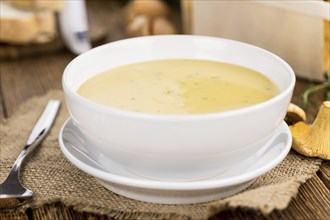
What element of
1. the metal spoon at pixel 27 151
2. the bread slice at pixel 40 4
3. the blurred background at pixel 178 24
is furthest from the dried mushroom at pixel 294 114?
the bread slice at pixel 40 4

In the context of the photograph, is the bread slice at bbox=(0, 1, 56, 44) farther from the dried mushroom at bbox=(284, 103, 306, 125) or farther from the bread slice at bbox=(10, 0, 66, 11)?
the dried mushroom at bbox=(284, 103, 306, 125)

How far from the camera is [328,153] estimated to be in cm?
131

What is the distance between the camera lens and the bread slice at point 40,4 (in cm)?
208

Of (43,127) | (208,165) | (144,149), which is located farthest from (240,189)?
(43,127)

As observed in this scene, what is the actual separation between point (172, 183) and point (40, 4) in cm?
122

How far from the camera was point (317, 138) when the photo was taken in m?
1.34

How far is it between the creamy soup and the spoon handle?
0.18 meters

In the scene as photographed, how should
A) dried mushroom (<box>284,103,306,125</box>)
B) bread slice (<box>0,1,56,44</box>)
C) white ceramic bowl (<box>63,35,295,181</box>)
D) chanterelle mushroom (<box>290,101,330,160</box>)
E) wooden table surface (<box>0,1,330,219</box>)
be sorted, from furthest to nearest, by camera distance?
bread slice (<box>0,1,56,44</box>) → dried mushroom (<box>284,103,306,125</box>) → chanterelle mushroom (<box>290,101,330,160</box>) → wooden table surface (<box>0,1,330,219</box>) → white ceramic bowl (<box>63,35,295,181</box>)

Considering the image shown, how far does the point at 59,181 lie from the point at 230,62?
0.42 metres

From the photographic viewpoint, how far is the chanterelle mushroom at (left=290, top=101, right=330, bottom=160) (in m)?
1.31

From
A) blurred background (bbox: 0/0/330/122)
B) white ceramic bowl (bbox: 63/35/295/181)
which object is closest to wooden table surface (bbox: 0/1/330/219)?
blurred background (bbox: 0/0/330/122)

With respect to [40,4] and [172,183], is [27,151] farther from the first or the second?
[40,4]

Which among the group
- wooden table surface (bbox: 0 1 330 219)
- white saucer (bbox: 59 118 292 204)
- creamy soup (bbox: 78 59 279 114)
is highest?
creamy soup (bbox: 78 59 279 114)

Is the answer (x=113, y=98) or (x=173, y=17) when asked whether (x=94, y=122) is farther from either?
(x=173, y=17)
